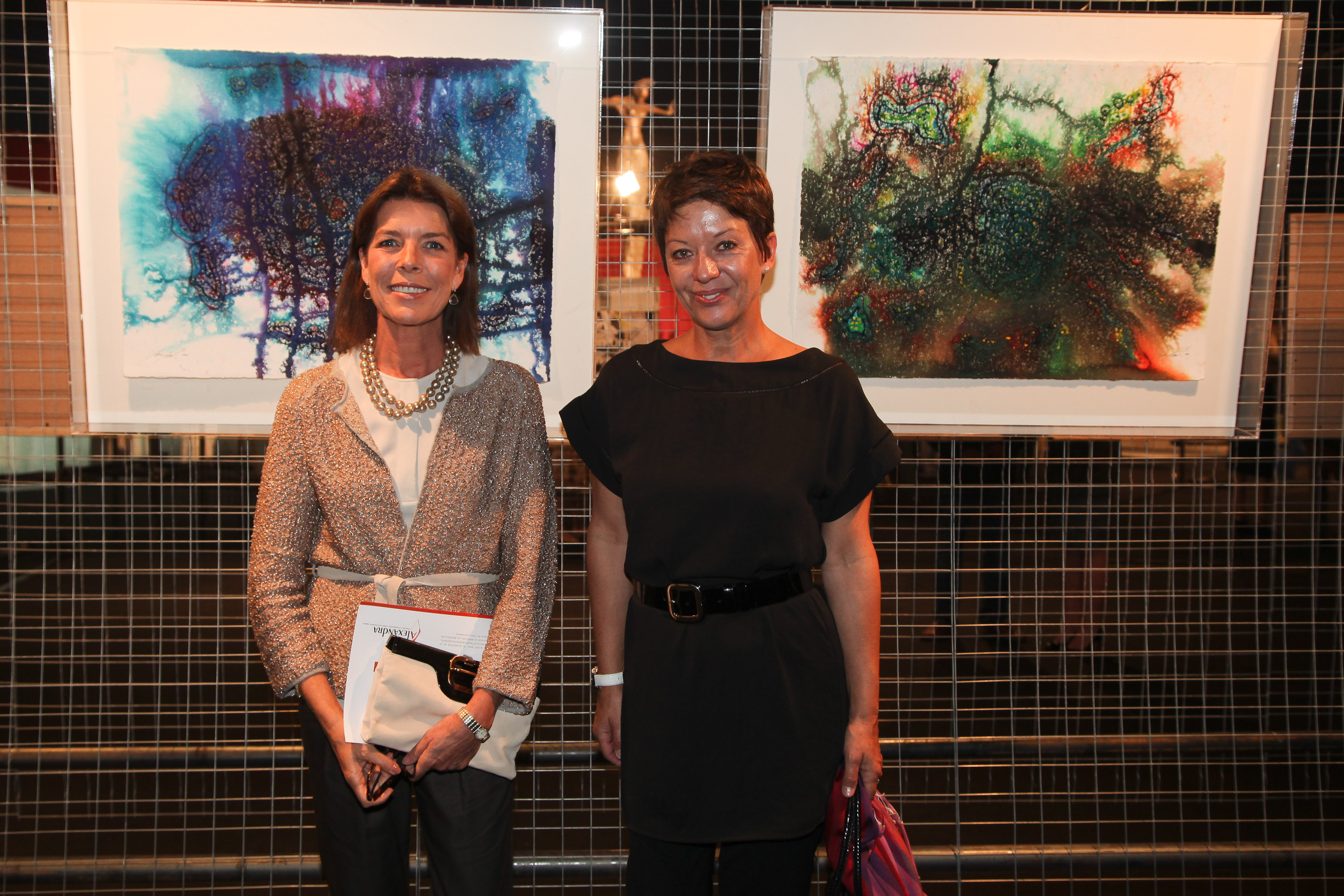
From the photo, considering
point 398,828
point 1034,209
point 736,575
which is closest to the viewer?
point 736,575

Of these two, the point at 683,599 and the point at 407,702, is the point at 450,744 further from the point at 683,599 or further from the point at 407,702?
the point at 683,599

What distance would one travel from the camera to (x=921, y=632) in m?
5.50

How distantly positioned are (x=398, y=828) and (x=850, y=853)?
2.95 ft

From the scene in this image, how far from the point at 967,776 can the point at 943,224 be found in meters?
2.34

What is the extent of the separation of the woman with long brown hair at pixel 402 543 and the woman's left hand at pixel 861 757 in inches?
25.1

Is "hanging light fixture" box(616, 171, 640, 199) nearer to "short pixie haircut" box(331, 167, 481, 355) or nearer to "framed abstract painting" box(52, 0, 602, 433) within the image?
"framed abstract painting" box(52, 0, 602, 433)

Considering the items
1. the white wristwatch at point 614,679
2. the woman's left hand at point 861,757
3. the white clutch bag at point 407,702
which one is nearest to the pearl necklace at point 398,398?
the white clutch bag at point 407,702

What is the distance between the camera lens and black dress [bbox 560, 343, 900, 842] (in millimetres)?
1599

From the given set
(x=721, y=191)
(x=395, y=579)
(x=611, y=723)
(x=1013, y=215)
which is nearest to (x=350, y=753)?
(x=395, y=579)

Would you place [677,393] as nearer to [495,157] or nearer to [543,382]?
[543,382]

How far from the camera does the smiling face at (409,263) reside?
1.67 metres

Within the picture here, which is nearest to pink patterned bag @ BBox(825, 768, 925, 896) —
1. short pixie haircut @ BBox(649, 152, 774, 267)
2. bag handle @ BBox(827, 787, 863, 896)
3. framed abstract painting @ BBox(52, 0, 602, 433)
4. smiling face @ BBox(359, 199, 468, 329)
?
bag handle @ BBox(827, 787, 863, 896)

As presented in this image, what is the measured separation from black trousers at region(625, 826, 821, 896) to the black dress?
0.15 feet

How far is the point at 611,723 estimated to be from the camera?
1800 millimetres
